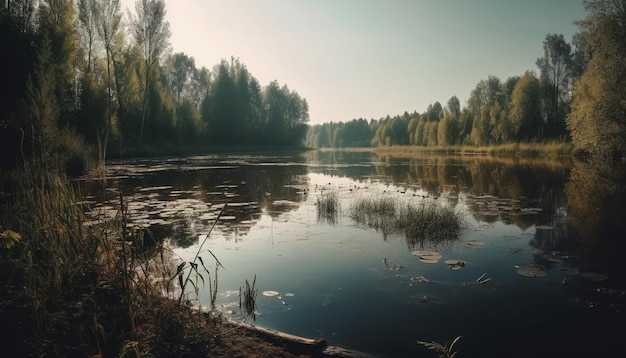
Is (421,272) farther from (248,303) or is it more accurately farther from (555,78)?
(555,78)

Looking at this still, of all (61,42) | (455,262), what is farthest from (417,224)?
(61,42)

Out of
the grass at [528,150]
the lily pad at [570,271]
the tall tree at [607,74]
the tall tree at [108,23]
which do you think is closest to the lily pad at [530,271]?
the lily pad at [570,271]

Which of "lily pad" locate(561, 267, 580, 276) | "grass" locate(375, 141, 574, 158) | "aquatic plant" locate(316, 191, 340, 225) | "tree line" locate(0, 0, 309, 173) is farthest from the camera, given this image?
"grass" locate(375, 141, 574, 158)

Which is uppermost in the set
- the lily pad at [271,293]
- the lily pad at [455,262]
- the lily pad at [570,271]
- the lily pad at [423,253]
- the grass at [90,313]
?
the grass at [90,313]

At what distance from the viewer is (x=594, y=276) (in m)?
6.86

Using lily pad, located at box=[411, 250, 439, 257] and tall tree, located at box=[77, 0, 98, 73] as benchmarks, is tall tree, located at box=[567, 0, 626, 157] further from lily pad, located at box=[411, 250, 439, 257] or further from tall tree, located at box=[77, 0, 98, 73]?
tall tree, located at box=[77, 0, 98, 73]

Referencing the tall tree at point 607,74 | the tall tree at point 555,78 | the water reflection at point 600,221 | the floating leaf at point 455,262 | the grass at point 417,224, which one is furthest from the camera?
the tall tree at point 555,78

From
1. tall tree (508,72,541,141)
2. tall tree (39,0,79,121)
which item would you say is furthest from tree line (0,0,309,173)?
tall tree (508,72,541,141)

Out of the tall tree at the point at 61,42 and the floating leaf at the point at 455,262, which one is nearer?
the floating leaf at the point at 455,262

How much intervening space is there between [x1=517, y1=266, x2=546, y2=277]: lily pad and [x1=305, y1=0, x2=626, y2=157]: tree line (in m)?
24.6

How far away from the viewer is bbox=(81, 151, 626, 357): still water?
505 cm

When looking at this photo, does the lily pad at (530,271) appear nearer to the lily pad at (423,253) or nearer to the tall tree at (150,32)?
the lily pad at (423,253)

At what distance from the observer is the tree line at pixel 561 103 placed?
2527 cm

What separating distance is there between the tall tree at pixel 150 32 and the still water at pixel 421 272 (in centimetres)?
3419
